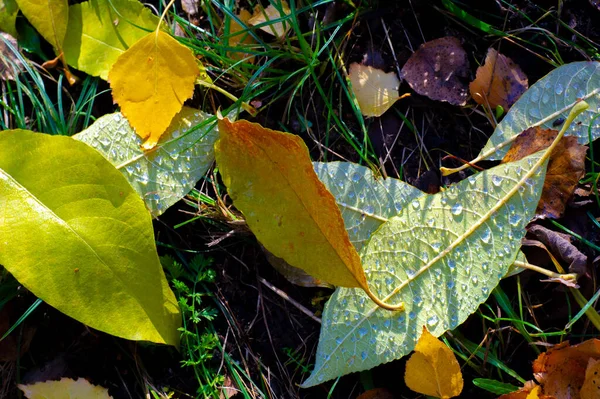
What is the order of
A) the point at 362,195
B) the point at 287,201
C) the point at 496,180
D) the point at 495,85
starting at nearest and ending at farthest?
the point at 287,201 < the point at 496,180 < the point at 362,195 < the point at 495,85

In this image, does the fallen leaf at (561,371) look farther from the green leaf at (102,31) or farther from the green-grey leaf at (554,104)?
the green leaf at (102,31)

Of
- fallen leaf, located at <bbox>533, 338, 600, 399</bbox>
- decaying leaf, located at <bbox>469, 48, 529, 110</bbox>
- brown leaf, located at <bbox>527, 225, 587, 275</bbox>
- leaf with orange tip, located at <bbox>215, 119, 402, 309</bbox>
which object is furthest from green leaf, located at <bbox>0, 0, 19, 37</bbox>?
fallen leaf, located at <bbox>533, 338, 600, 399</bbox>

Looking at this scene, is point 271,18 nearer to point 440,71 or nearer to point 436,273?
point 440,71

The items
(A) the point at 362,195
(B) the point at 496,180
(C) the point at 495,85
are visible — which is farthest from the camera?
(C) the point at 495,85

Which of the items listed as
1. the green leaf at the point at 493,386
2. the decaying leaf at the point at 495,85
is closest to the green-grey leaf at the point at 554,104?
the decaying leaf at the point at 495,85

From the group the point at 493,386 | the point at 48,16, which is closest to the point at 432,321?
the point at 493,386

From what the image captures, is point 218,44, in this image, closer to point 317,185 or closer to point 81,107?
point 81,107

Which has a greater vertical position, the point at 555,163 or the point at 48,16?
the point at 48,16
